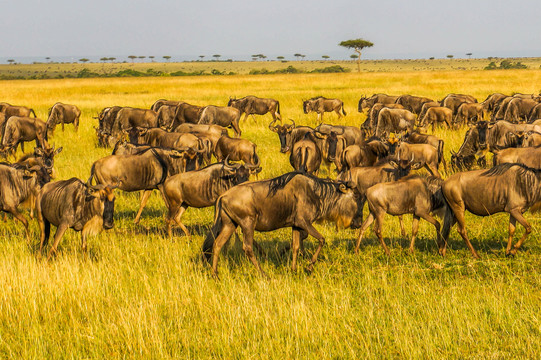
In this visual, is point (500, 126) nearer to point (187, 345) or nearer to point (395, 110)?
point (395, 110)

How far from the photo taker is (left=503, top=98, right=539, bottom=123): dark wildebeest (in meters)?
17.4

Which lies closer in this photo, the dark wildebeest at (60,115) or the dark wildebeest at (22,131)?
the dark wildebeest at (22,131)

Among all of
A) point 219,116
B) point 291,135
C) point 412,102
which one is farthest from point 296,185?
point 412,102

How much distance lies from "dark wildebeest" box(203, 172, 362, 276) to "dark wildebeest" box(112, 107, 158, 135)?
37.8 feet

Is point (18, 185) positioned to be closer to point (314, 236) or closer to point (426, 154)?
point (314, 236)

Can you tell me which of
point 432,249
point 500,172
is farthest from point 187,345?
point 500,172

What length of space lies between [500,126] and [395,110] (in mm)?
5607

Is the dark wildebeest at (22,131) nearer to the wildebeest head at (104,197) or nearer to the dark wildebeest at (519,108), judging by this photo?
the wildebeest head at (104,197)

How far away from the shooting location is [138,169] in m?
9.26

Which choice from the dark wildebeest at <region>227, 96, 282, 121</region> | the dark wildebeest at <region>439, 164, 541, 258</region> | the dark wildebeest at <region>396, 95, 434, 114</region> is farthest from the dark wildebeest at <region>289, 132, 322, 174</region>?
the dark wildebeest at <region>396, 95, 434, 114</region>

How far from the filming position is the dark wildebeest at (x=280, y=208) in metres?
6.30

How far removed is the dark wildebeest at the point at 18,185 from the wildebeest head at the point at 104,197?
1818 millimetres

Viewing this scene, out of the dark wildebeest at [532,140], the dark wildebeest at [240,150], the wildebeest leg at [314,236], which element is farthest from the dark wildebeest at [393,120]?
the wildebeest leg at [314,236]

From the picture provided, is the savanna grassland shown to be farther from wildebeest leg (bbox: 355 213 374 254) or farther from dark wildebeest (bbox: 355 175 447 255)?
dark wildebeest (bbox: 355 175 447 255)
